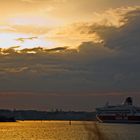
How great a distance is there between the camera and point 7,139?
417ft

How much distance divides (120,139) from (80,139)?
9.85 m

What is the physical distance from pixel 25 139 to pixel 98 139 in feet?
162

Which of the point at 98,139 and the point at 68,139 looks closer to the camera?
the point at 98,139

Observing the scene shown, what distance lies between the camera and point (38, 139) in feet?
419

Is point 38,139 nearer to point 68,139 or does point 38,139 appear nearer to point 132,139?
point 68,139

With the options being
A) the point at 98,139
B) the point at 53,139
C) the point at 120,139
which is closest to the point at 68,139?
the point at 53,139

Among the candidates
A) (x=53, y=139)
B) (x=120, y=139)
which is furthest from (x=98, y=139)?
(x=53, y=139)

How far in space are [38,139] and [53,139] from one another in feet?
12.1

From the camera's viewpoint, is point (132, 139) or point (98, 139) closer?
point (98, 139)

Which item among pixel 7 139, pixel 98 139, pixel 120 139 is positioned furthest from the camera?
pixel 7 139

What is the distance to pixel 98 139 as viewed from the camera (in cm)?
8256

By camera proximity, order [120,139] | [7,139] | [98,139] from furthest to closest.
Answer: [7,139] < [120,139] < [98,139]

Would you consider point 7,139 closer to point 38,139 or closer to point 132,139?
point 38,139

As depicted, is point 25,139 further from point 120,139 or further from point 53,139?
point 120,139
